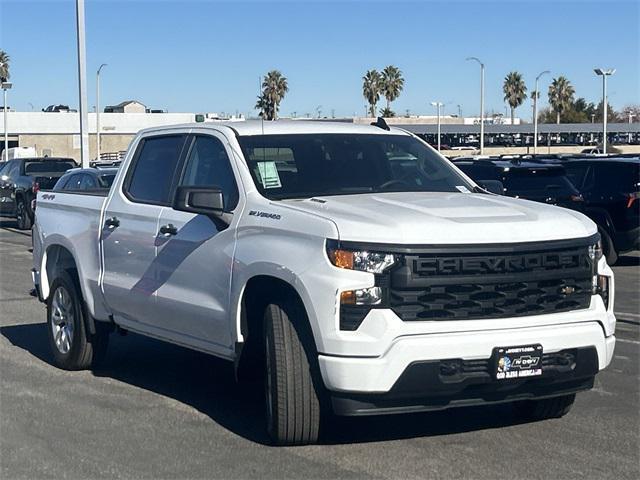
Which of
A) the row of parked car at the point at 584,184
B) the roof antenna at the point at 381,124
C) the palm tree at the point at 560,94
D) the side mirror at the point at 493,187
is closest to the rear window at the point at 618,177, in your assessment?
the row of parked car at the point at 584,184

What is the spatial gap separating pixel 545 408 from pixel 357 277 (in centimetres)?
197

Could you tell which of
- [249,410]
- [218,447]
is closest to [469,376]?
[218,447]

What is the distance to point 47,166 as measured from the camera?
27.6 meters

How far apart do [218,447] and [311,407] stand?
0.71 meters

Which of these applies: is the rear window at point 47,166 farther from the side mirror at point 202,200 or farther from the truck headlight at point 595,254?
the truck headlight at point 595,254

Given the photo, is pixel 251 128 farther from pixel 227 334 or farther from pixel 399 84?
pixel 399 84

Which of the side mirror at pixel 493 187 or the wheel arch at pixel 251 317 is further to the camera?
the side mirror at pixel 493 187

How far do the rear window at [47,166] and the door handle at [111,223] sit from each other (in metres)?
20.1

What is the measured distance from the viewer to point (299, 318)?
5.77m

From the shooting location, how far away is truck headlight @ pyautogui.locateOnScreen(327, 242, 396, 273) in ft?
17.8

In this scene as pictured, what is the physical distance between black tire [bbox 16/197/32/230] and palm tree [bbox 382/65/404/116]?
64040 mm

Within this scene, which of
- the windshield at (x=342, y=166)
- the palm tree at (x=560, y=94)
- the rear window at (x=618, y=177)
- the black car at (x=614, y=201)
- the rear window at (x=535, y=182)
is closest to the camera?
the windshield at (x=342, y=166)

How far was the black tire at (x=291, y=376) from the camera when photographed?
5676 millimetres

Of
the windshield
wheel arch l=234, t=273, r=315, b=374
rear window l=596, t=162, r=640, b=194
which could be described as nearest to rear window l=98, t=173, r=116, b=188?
rear window l=596, t=162, r=640, b=194
